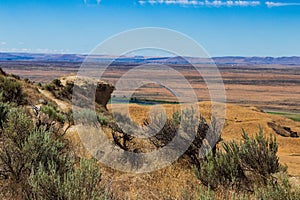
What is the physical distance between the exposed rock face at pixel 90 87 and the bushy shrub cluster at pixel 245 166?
18717 mm

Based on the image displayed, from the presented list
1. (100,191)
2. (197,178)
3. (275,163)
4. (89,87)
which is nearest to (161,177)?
(197,178)

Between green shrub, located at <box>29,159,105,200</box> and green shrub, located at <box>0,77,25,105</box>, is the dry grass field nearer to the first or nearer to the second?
green shrub, located at <box>0,77,25,105</box>

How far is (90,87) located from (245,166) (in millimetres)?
19851

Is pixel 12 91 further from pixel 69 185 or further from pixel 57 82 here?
pixel 69 185

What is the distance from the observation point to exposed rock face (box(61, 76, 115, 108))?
86.0ft

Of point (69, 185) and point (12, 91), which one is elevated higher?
point (12, 91)

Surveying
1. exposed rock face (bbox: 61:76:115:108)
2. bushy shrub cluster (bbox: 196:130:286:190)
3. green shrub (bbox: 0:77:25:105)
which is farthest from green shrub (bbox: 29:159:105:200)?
exposed rock face (bbox: 61:76:115:108)

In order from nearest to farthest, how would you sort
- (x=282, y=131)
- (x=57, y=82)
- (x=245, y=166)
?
(x=245, y=166)
(x=282, y=131)
(x=57, y=82)

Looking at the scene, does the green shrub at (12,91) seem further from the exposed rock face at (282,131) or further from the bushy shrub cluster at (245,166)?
the exposed rock face at (282,131)

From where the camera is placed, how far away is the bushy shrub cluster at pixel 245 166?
25.0 ft

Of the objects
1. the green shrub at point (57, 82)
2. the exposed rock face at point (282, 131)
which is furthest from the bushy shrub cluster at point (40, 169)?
the exposed rock face at point (282, 131)

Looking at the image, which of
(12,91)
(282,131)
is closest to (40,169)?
(12,91)

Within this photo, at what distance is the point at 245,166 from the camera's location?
318 inches

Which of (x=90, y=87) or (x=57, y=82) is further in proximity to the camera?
(x=90, y=87)
